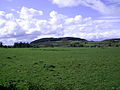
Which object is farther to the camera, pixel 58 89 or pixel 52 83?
pixel 52 83

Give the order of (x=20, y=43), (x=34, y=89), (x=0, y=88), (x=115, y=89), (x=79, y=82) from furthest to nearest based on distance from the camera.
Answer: (x=20, y=43), (x=79, y=82), (x=115, y=89), (x=34, y=89), (x=0, y=88)

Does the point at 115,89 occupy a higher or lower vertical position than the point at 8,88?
lower

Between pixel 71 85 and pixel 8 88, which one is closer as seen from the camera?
pixel 8 88

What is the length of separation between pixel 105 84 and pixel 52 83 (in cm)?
510

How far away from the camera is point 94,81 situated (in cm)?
2006

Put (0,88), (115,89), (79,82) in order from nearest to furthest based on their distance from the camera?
1. (0,88)
2. (115,89)
3. (79,82)

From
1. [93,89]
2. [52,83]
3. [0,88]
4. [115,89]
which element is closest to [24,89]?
[0,88]

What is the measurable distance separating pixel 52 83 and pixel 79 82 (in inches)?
109

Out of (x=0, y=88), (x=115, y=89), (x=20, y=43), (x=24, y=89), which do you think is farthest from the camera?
(x=20, y=43)

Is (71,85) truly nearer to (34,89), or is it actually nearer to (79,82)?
(79,82)

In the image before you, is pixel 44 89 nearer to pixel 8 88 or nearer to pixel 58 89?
pixel 58 89

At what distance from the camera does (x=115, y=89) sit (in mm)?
16844

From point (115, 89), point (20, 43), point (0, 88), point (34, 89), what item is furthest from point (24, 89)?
point (20, 43)

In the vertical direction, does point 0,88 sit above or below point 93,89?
above
